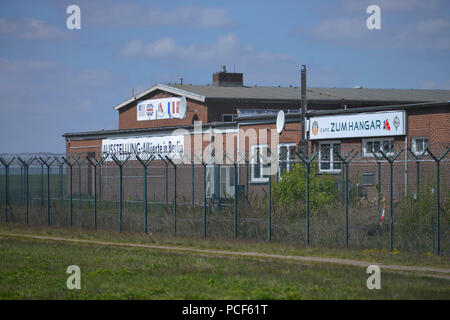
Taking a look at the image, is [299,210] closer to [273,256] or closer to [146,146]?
[273,256]

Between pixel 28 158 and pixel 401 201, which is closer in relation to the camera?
pixel 401 201

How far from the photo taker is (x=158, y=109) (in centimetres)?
5009

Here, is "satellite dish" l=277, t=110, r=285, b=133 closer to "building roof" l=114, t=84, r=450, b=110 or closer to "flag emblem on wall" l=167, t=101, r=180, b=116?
"building roof" l=114, t=84, r=450, b=110

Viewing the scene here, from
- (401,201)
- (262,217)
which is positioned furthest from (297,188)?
(401,201)

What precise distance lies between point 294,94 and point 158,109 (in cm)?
986

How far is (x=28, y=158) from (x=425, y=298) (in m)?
20.0

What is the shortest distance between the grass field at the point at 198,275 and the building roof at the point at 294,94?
94.1 ft

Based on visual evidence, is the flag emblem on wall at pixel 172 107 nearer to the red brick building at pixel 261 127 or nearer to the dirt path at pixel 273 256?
the red brick building at pixel 261 127

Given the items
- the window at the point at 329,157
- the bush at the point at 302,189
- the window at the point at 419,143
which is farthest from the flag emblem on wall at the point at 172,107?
the bush at the point at 302,189

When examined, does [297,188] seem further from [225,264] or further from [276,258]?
[225,264]

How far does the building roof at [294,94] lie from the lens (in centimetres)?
4684

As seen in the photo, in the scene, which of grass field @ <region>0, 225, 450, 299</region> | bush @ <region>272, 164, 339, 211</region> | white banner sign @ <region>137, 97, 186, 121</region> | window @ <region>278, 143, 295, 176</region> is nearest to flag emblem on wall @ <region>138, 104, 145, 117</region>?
white banner sign @ <region>137, 97, 186, 121</region>
